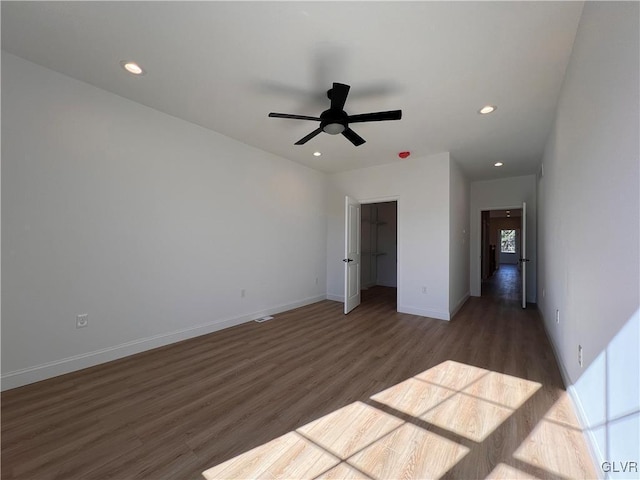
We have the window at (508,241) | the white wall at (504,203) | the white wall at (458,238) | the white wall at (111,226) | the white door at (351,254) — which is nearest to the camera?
the white wall at (111,226)

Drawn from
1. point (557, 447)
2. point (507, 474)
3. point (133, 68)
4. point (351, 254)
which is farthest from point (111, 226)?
point (557, 447)

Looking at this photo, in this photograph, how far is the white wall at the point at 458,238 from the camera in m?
4.32

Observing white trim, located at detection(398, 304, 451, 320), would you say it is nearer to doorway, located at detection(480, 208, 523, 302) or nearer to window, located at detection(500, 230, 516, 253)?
doorway, located at detection(480, 208, 523, 302)

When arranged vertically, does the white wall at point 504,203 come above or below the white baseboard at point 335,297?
above

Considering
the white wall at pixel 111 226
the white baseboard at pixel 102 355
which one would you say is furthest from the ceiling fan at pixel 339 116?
the white baseboard at pixel 102 355

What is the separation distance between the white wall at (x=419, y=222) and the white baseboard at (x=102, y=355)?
287cm

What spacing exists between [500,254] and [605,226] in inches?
621

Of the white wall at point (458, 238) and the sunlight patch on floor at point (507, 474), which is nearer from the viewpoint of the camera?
the sunlight patch on floor at point (507, 474)

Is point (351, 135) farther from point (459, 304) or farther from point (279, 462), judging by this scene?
point (459, 304)

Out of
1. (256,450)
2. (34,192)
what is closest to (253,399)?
(256,450)

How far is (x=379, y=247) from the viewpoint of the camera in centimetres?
756

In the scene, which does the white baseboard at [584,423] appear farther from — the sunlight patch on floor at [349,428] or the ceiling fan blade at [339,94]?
the ceiling fan blade at [339,94]

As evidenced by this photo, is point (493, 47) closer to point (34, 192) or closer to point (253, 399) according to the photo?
point (253, 399)

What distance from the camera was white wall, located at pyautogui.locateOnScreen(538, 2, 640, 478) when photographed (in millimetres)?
1056
